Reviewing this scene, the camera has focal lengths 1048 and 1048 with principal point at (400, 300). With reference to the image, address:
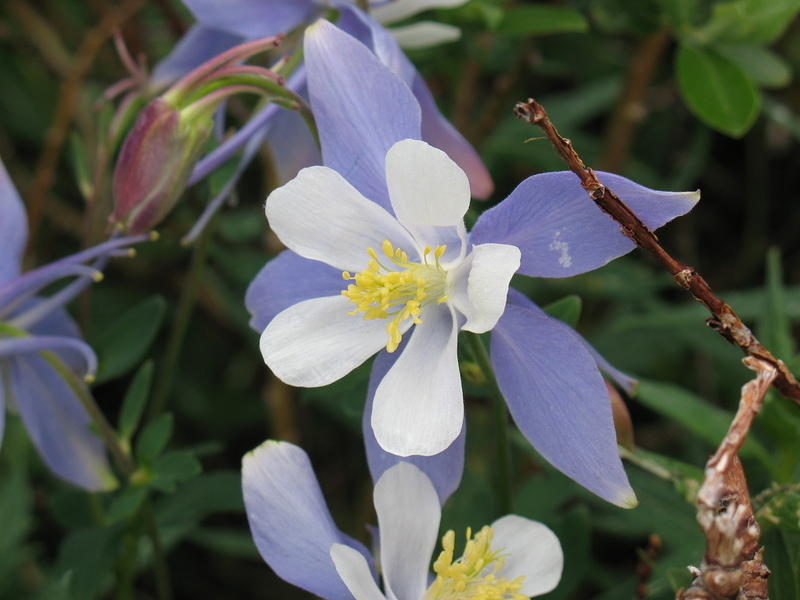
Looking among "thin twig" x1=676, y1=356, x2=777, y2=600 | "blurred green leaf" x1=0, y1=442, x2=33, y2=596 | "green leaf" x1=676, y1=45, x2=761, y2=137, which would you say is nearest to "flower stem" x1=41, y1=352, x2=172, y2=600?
"blurred green leaf" x1=0, y1=442, x2=33, y2=596

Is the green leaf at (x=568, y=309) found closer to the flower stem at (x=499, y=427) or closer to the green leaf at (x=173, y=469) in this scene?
the flower stem at (x=499, y=427)

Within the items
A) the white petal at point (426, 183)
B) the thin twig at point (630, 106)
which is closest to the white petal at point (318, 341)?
the white petal at point (426, 183)

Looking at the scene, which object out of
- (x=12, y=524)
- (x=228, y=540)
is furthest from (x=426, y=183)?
(x=228, y=540)

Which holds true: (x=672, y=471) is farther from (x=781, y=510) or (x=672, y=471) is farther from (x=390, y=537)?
(x=390, y=537)

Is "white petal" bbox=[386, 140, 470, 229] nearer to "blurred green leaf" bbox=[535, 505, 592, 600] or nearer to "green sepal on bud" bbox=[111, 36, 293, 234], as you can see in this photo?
"green sepal on bud" bbox=[111, 36, 293, 234]

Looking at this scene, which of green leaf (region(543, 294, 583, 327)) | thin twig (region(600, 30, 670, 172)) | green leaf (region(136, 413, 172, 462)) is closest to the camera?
green leaf (region(543, 294, 583, 327))

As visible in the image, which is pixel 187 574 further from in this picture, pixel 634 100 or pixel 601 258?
pixel 601 258
